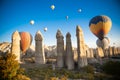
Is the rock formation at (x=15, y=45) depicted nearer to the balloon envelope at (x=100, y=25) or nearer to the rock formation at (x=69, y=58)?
the rock formation at (x=69, y=58)

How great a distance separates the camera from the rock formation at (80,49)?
37781 millimetres

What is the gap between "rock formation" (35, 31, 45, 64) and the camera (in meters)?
38.2

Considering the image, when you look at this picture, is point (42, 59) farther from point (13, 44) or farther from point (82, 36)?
point (82, 36)

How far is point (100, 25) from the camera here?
54969mm

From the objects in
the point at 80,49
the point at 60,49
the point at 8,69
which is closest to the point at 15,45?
the point at 60,49

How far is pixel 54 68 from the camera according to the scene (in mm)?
36625

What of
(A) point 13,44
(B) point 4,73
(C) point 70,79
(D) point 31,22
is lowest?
(C) point 70,79

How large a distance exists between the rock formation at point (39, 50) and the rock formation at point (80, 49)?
21.3ft

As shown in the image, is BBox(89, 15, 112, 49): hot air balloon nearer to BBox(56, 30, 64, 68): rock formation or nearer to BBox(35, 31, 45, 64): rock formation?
BBox(56, 30, 64, 68): rock formation

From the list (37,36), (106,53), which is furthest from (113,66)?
(106,53)

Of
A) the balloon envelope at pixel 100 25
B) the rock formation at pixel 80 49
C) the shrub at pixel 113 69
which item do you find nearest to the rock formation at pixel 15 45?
the rock formation at pixel 80 49

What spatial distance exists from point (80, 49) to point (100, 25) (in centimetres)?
1830

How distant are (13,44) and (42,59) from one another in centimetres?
570

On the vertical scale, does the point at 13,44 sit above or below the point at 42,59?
above
